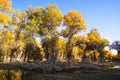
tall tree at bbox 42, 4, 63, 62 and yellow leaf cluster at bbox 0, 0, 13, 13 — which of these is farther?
tall tree at bbox 42, 4, 63, 62

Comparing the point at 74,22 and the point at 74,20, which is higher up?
the point at 74,20

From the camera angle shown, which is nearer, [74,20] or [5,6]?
[5,6]

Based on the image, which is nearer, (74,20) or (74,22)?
(74,22)

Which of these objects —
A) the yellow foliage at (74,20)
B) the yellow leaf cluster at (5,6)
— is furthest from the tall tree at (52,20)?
the yellow leaf cluster at (5,6)

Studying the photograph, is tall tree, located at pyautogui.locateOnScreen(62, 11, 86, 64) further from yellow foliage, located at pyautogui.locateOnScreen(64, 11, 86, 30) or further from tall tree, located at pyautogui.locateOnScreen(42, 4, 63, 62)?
tall tree, located at pyautogui.locateOnScreen(42, 4, 63, 62)

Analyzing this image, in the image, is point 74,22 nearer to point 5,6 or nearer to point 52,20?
point 52,20

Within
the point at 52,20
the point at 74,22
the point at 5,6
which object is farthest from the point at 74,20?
the point at 5,6

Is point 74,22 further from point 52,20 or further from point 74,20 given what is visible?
point 52,20

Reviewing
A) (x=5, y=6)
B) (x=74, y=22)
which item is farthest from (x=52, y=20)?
(x=5, y=6)

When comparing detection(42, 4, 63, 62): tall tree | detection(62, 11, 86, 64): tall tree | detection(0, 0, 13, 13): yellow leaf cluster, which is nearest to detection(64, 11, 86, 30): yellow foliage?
detection(62, 11, 86, 64): tall tree

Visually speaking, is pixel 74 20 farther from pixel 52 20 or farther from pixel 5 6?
pixel 5 6

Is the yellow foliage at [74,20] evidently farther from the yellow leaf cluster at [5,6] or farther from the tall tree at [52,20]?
the yellow leaf cluster at [5,6]

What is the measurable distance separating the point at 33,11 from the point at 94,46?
30.9 meters

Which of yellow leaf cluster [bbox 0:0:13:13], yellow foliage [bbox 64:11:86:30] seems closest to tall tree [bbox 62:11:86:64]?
yellow foliage [bbox 64:11:86:30]
